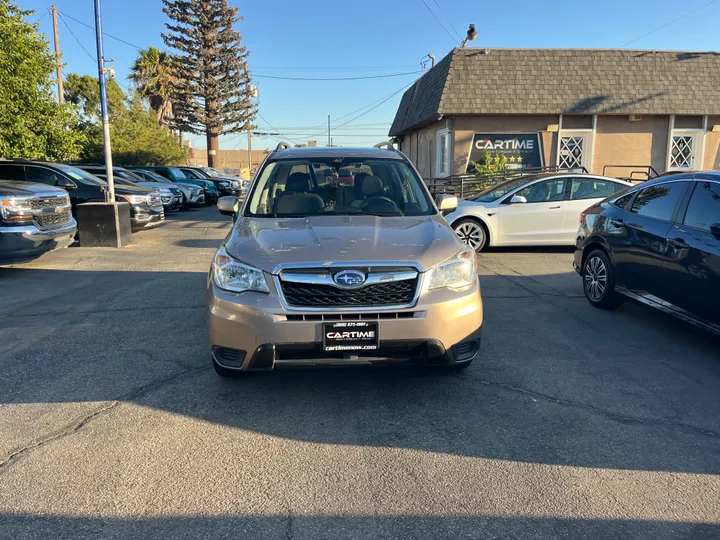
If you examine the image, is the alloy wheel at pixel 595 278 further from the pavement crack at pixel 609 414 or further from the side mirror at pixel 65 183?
the side mirror at pixel 65 183

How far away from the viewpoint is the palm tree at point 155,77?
144 feet

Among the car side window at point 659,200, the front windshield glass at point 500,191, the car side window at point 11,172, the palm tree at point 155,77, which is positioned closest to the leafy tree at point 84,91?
the palm tree at point 155,77

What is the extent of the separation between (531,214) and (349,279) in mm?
7563

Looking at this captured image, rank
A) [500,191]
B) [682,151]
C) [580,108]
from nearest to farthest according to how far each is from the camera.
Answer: [500,191] < [580,108] < [682,151]

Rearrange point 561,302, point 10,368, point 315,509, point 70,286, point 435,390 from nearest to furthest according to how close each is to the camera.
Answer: point 315,509, point 435,390, point 10,368, point 561,302, point 70,286

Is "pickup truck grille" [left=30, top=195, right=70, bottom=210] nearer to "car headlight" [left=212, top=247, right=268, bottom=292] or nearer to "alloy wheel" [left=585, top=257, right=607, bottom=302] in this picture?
"car headlight" [left=212, top=247, right=268, bottom=292]

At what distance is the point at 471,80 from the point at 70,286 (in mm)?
13405

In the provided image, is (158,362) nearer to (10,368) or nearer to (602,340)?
(10,368)

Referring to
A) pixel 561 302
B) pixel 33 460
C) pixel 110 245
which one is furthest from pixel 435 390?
pixel 110 245

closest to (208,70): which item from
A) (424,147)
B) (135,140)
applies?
(135,140)

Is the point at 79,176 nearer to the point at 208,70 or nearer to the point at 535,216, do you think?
the point at 535,216

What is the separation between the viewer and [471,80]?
1716 cm

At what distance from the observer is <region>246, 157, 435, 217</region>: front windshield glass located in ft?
16.1

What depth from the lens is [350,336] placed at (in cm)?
350
